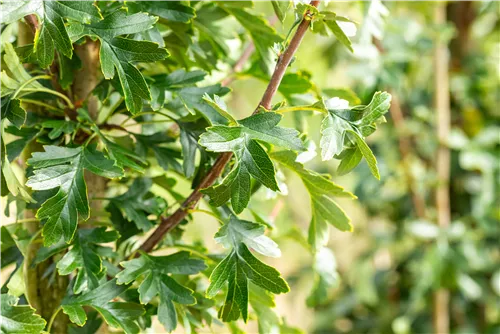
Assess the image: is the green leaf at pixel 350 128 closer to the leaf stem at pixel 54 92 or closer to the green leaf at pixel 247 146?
the green leaf at pixel 247 146

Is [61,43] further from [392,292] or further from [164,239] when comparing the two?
[392,292]

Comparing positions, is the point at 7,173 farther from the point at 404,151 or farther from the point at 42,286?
the point at 404,151

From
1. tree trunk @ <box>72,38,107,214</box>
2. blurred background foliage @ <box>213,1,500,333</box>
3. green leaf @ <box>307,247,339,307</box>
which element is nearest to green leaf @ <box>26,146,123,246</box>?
tree trunk @ <box>72,38,107,214</box>

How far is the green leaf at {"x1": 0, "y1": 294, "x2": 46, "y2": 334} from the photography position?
38 cm

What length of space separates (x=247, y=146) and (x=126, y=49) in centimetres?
10

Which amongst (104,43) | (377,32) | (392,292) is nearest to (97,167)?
(104,43)

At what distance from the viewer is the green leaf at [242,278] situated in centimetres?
40

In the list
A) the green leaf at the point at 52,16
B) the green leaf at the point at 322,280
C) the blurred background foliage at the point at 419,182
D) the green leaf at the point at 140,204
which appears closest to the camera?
the green leaf at the point at 52,16

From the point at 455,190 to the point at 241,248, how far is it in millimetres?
930

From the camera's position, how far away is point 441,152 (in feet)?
3.75

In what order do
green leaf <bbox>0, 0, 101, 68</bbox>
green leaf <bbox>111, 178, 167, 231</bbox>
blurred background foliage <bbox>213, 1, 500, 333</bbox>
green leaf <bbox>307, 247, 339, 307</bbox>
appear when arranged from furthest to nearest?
blurred background foliage <bbox>213, 1, 500, 333</bbox> → green leaf <bbox>307, 247, 339, 307</bbox> → green leaf <bbox>111, 178, 167, 231</bbox> → green leaf <bbox>0, 0, 101, 68</bbox>

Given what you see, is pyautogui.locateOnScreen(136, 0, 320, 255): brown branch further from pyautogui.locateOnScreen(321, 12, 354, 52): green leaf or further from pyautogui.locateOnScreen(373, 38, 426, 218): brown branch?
pyautogui.locateOnScreen(373, 38, 426, 218): brown branch

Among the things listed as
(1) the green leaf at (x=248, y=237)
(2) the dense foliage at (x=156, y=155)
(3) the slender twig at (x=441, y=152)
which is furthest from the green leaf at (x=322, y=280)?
(3) the slender twig at (x=441, y=152)

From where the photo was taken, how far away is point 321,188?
44 cm
